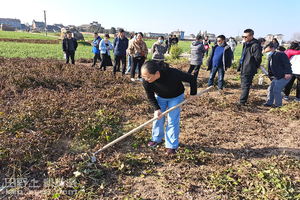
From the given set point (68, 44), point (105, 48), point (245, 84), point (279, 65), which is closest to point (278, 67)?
point (279, 65)

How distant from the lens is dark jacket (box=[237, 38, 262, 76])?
16.6 feet

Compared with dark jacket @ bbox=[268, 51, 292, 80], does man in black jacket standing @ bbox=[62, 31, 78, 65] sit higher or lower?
higher

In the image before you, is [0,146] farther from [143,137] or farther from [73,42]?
[73,42]

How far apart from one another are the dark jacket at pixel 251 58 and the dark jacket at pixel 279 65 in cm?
44

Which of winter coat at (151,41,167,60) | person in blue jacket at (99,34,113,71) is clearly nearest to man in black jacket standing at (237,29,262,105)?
winter coat at (151,41,167,60)

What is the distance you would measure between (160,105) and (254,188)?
1.84 meters

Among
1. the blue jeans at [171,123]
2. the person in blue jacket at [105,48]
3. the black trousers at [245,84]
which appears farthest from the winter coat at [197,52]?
the blue jeans at [171,123]

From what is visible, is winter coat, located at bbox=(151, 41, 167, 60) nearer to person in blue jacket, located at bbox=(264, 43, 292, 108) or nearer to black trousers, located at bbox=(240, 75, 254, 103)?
black trousers, located at bbox=(240, 75, 254, 103)

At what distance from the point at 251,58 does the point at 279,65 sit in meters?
0.81

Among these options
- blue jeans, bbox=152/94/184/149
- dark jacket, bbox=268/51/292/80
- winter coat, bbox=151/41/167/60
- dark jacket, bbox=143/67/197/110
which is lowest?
blue jeans, bbox=152/94/184/149

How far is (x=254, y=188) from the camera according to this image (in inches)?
103

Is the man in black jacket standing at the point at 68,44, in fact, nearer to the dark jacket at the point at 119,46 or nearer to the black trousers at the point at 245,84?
the dark jacket at the point at 119,46

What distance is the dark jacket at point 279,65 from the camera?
516 centimetres

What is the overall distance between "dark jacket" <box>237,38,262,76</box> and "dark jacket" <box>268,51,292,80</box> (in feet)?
1.43
